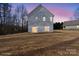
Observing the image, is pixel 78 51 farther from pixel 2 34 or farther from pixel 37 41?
pixel 2 34

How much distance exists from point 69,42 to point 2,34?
49.3 inches

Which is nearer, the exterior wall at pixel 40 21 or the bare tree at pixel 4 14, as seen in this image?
the bare tree at pixel 4 14

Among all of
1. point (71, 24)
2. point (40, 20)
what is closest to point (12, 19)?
point (40, 20)

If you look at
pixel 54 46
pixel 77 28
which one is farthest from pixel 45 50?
pixel 77 28

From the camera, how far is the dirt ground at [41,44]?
8.20m

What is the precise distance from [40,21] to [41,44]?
1.44 feet

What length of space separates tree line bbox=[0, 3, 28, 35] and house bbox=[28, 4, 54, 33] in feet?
0.34

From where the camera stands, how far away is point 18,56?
817 centimetres

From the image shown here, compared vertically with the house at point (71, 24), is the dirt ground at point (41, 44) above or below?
below

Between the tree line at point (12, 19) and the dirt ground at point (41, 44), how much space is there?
0.37 feet

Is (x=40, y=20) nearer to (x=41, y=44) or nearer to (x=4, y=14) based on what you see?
(x=41, y=44)

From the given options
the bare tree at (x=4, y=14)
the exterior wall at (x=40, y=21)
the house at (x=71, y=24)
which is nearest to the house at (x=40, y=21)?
the exterior wall at (x=40, y=21)

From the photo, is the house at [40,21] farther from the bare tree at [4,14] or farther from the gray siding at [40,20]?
the bare tree at [4,14]

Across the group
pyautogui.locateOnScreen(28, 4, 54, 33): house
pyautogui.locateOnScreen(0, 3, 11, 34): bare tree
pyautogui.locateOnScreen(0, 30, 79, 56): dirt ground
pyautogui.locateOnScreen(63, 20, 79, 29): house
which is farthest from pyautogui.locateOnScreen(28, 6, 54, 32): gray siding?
pyautogui.locateOnScreen(0, 3, 11, 34): bare tree
